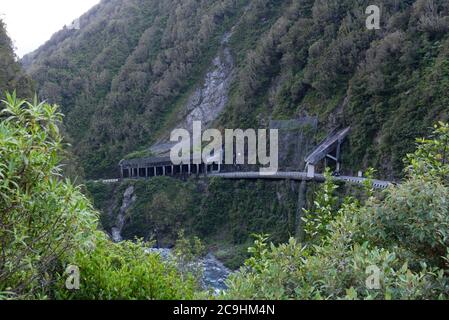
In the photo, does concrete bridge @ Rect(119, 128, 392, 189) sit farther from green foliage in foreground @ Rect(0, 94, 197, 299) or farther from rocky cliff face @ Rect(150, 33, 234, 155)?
green foliage in foreground @ Rect(0, 94, 197, 299)

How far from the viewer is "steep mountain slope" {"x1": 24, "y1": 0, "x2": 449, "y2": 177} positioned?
109 ft

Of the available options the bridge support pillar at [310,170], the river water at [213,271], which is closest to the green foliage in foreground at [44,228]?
the river water at [213,271]

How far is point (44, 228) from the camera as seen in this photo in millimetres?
4168

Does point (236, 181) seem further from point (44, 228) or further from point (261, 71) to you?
point (44, 228)

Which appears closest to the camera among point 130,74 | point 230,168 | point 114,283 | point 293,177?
point 114,283

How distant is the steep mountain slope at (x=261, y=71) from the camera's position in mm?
33375

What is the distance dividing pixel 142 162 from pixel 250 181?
16.5 metres

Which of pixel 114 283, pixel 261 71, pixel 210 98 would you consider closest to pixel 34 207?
pixel 114 283

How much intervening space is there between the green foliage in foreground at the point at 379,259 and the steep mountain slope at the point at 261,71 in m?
25.9

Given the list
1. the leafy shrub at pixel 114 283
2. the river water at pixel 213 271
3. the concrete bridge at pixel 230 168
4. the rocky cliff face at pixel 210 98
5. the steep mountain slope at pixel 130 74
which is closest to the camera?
the leafy shrub at pixel 114 283

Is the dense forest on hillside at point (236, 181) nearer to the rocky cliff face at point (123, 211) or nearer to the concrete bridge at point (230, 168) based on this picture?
the rocky cliff face at point (123, 211)

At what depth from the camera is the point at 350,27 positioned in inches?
1668

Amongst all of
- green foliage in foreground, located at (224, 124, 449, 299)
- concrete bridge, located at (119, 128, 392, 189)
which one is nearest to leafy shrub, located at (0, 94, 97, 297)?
green foliage in foreground, located at (224, 124, 449, 299)

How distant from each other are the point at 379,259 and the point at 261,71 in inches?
1948
